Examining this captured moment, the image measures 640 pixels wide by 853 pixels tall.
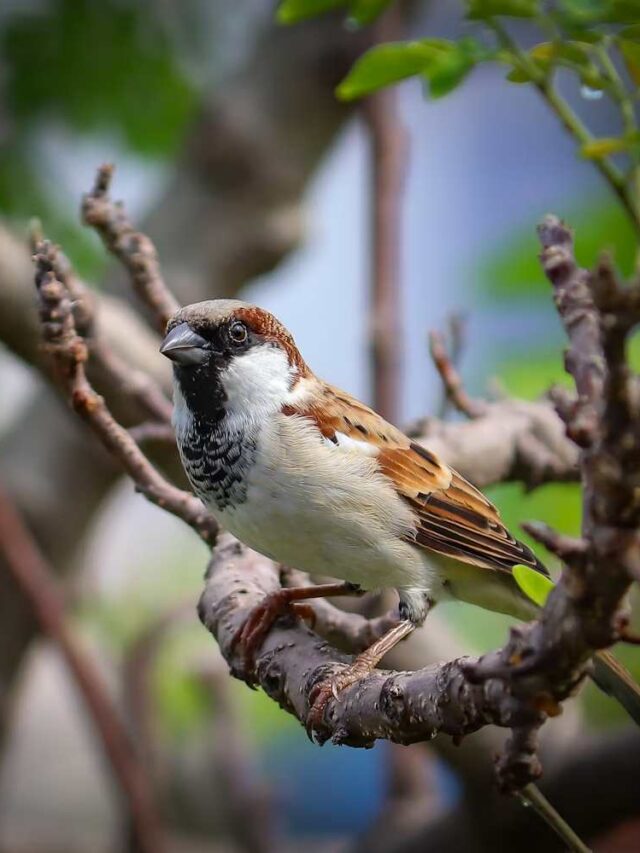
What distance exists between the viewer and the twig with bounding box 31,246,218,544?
1.22 metres

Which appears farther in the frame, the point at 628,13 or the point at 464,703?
the point at 628,13

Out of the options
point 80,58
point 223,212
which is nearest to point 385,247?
point 223,212

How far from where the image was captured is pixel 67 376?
128 cm

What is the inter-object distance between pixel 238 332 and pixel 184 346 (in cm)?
10

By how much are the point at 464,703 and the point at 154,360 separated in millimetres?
1418

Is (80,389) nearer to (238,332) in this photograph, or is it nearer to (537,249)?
(238,332)

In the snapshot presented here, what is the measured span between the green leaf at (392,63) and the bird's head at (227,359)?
14.0 inches

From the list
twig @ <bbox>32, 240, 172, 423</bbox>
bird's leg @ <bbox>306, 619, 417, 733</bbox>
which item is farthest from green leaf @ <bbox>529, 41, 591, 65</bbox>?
twig @ <bbox>32, 240, 172, 423</bbox>

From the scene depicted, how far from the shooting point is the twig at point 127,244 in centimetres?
154

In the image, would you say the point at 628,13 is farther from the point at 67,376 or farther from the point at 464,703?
the point at 67,376

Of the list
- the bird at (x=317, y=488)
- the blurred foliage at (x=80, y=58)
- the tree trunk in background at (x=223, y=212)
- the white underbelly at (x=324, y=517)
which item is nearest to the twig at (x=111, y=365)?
the bird at (x=317, y=488)

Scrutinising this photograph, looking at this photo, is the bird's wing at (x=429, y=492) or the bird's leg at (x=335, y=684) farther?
the bird's wing at (x=429, y=492)

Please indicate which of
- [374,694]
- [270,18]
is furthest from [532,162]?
[374,694]

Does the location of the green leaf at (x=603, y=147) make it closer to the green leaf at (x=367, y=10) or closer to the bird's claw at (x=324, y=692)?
the green leaf at (x=367, y=10)
